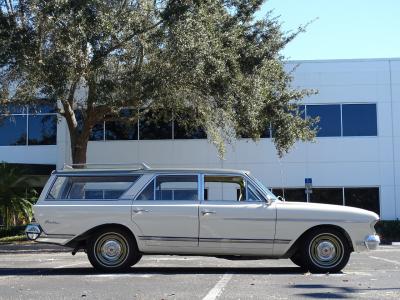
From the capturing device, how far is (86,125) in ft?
70.4

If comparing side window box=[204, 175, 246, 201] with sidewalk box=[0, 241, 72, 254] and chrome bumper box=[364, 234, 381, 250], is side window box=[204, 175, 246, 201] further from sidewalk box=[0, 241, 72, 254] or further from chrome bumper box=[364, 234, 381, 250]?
sidewalk box=[0, 241, 72, 254]

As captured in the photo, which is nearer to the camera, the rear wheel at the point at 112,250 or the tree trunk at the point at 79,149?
the rear wheel at the point at 112,250

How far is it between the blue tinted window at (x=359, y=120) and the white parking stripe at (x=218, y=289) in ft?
62.5

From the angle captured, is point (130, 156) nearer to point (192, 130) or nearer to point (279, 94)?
point (192, 130)

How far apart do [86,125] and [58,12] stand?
6.12 metres

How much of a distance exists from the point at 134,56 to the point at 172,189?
8.73m

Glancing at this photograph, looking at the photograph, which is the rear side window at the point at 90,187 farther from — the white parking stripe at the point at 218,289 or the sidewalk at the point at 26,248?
the sidewalk at the point at 26,248

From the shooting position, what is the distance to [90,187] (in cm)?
1068

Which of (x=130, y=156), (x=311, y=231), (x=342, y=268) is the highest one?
(x=130, y=156)

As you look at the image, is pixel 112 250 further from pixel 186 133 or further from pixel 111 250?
pixel 186 133

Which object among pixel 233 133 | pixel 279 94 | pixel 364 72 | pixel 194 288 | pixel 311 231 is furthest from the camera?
pixel 364 72

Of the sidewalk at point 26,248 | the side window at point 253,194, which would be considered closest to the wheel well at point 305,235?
the side window at point 253,194

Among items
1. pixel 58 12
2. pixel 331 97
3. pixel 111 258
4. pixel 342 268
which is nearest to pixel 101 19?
pixel 58 12

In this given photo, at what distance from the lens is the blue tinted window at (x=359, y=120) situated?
27.4 metres
